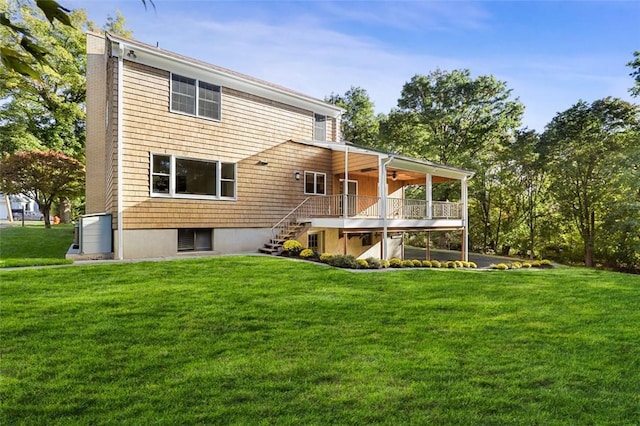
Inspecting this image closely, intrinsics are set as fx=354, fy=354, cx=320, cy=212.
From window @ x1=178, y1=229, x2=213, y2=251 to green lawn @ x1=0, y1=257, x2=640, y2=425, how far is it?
466 cm

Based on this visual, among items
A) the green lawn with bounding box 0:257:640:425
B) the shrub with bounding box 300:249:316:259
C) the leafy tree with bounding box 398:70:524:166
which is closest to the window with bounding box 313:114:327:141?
the shrub with bounding box 300:249:316:259

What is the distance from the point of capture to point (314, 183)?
15.3 meters

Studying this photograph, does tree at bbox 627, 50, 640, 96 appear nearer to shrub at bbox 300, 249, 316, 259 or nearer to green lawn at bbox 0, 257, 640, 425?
green lawn at bbox 0, 257, 640, 425

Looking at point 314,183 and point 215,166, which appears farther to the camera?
point 314,183

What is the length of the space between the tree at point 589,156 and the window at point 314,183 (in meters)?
15.8

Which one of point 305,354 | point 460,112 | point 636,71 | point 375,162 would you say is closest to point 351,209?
point 375,162

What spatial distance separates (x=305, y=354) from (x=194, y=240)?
9.14 meters

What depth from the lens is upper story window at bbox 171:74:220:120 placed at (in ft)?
38.2

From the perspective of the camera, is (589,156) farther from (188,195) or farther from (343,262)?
(188,195)

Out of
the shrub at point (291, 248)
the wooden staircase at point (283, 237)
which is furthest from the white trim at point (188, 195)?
the shrub at point (291, 248)

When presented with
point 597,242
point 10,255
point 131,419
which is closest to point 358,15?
point 131,419

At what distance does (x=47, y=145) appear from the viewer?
24375 mm

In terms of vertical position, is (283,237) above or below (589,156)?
below

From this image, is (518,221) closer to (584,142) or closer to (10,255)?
(584,142)
